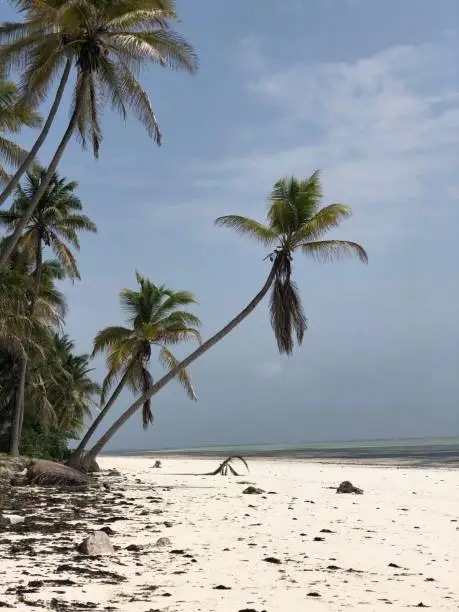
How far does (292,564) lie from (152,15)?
55.9 ft

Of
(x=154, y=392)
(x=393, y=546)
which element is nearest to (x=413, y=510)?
(x=393, y=546)

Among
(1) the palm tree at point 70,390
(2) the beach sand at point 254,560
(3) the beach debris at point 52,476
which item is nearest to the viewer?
(2) the beach sand at point 254,560

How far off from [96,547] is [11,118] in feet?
58.5

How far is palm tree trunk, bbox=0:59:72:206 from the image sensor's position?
65.4ft

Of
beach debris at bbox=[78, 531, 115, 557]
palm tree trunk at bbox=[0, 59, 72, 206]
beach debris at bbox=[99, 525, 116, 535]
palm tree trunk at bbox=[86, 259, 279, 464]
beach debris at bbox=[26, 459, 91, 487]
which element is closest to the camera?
beach debris at bbox=[78, 531, 115, 557]

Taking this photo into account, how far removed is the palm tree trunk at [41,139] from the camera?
65.4 ft

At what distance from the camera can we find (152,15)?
1989cm

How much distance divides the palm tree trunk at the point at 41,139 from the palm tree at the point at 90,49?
0.04 metres

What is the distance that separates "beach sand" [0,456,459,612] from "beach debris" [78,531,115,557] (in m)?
0.15

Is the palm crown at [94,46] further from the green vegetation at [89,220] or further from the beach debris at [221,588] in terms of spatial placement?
the beach debris at [221,588]

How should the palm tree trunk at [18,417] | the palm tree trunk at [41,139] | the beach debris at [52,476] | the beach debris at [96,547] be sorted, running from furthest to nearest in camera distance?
the palm tree trunk at [18,417] → the palm tree trunk at [41,139] → the beach debris at [52,476] → the beach debris at [96,547]

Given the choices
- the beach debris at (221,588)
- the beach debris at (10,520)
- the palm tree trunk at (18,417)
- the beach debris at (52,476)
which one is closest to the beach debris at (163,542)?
the beach debris at (221,588)

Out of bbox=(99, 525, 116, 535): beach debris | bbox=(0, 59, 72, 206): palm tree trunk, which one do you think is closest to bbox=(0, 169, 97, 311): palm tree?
bbox=(0, 59, 72, 206): palm tree trunk

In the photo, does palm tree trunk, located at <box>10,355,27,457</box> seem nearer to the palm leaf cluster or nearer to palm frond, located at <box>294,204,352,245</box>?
the palm leaf cluster
